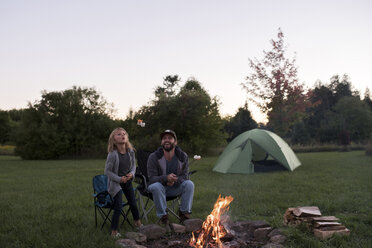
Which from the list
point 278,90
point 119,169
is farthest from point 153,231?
point 278,90

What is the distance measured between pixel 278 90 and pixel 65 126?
12935 millimetres

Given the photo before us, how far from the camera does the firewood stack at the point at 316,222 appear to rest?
9.90 feet

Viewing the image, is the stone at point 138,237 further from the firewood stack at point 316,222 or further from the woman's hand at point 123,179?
the firewood stack at point 316,222

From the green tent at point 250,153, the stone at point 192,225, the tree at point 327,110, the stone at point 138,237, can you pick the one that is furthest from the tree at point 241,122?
the stone at point 138,237

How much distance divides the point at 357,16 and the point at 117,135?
23.6ft

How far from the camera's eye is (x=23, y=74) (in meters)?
10.7

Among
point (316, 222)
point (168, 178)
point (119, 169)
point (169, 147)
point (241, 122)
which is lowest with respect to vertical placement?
point (316, 222)

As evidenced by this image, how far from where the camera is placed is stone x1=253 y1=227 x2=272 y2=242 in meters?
3.10

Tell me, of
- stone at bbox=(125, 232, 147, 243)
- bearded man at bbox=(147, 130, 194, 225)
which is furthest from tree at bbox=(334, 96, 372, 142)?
stone at bbox=(125, 232, 147, 243)

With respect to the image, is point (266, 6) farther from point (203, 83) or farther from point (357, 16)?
point (203, 83)

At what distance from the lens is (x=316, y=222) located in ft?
10.2

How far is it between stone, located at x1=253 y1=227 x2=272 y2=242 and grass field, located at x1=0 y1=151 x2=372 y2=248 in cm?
22

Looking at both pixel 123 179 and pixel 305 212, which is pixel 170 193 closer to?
pixel 123 179

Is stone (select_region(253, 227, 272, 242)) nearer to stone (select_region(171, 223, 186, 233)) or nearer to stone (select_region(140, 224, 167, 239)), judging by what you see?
stone (select_region(171, 223, 186, 233))
